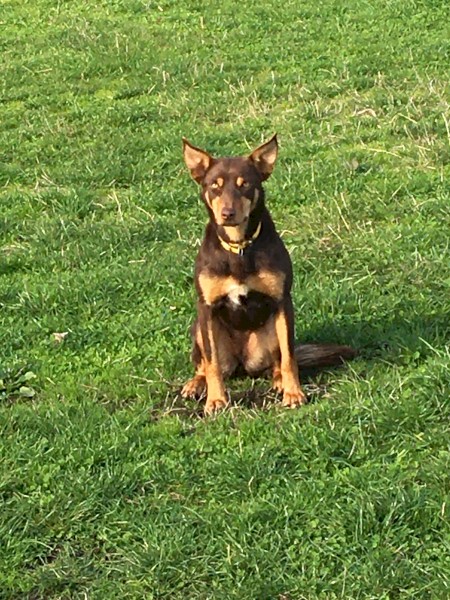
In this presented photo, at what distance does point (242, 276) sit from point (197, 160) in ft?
2.10

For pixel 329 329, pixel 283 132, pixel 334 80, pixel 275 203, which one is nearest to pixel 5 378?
pixel 329 329

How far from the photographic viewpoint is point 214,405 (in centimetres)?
496

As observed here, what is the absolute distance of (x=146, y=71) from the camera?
455 inches

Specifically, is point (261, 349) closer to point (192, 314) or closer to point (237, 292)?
point (237, 292)

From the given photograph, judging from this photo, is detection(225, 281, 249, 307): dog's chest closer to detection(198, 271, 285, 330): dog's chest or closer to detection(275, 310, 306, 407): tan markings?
detection(198, 271, 285, 330): dog's chest

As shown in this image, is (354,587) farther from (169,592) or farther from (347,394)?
(347,394)

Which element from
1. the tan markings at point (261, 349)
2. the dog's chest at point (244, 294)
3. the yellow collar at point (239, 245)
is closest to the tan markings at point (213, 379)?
the dog's chest at point (244, 294)

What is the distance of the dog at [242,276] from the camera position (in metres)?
4.91

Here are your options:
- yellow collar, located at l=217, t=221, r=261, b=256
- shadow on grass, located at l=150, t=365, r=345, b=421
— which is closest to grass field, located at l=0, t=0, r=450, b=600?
shadow on grass, located at l=150, t=365, r=345, b=421

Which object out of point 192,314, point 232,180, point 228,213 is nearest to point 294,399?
point 228,213

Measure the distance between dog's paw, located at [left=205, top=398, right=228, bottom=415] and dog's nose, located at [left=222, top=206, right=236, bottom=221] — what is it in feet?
2.97

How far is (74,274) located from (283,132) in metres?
3.15

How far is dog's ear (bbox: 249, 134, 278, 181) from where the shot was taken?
5035mm

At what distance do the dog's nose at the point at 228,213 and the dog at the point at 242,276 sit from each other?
0.04ft
